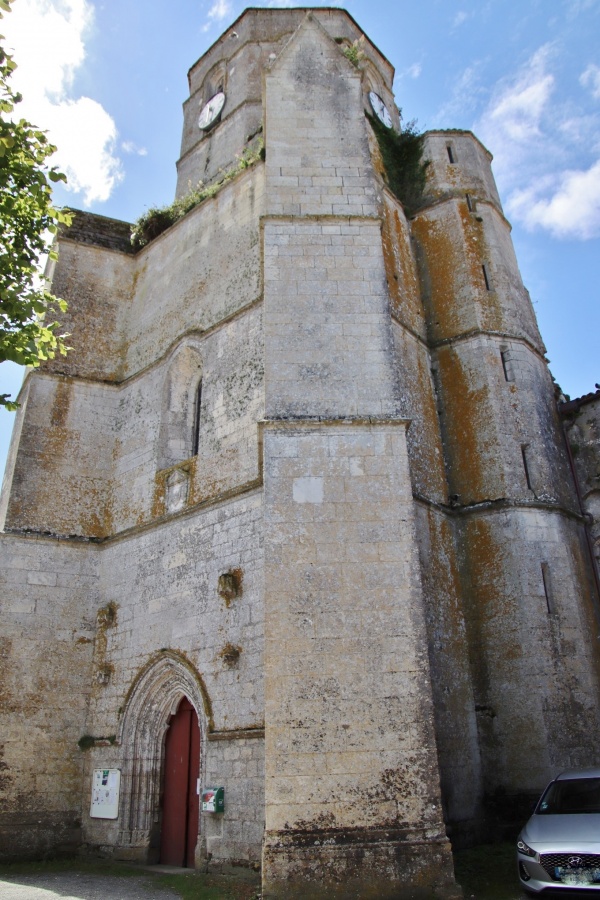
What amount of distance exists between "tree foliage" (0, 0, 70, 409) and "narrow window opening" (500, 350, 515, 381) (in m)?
6.24

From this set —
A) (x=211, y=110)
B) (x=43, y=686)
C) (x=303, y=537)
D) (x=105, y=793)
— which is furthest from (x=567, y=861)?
(x=211, y=110)

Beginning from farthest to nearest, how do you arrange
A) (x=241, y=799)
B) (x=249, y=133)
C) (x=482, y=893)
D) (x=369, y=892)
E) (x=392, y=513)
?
1. (x=249, y=133)
2. (x=241, y=799)
3. (x=392, y=513)
4. (x=482, y=893)
5. (x=369, y=892)

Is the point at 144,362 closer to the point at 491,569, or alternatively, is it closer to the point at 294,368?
the point at 294,368

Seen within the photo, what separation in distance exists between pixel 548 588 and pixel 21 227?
25.4 ft

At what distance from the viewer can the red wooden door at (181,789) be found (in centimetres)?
844

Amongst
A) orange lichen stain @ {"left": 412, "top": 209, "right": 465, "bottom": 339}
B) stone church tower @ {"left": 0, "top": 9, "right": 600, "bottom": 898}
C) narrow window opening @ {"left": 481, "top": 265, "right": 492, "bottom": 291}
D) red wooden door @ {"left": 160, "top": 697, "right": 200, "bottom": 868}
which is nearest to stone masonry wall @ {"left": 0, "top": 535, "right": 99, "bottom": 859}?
stone church tower @ {"left": 0, "top": 9, "right": 600, "bottom": 898}

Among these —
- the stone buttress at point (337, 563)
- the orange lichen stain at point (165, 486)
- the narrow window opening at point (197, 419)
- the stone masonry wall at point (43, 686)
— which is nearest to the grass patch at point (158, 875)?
the stone masonry wall at point (43, 686)

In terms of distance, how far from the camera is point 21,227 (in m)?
7.89

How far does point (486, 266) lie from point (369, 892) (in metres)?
8.93

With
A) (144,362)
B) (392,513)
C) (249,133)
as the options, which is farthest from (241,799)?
(249,133)

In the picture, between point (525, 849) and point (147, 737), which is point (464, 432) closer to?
point (525, 849)

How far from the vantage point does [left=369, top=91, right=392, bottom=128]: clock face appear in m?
14.6

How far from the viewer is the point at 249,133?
14305 mm

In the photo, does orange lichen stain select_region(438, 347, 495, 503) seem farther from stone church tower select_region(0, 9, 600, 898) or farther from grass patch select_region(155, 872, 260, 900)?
grass patch select_region(155, 872, 260, 900)
